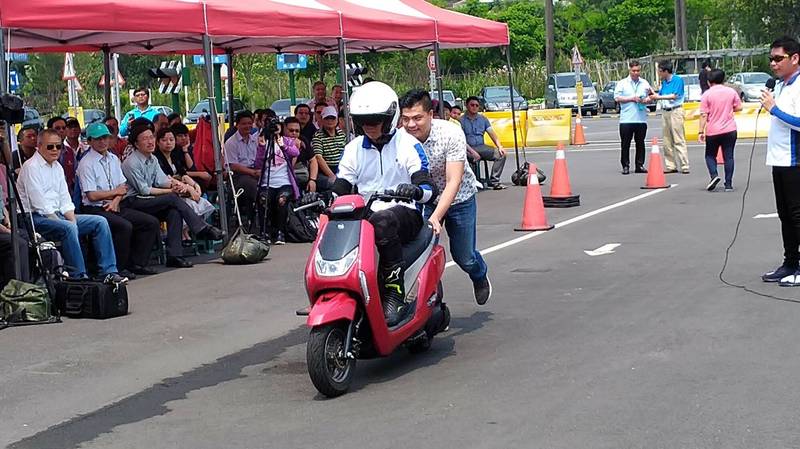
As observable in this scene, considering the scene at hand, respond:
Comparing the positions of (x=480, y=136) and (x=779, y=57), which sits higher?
(x=779, y=57)

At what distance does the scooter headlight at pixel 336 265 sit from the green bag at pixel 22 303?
384 cm

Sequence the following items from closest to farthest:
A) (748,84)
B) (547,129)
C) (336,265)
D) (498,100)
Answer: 1. (336,265)
2. (547,129)
3. (498,100)
4. (748,84)

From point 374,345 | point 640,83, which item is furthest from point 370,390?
point 640,83

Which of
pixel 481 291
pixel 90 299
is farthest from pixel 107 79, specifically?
pixel 481 291

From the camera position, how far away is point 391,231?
24.7 feet

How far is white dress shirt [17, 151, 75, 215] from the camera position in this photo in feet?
37.2

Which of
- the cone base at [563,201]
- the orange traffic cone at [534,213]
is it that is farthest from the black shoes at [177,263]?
the cone base at [563,201]

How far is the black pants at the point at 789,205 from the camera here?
33.1 feet

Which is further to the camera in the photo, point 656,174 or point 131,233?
point 656,174

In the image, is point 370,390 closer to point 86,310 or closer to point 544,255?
point 86,310

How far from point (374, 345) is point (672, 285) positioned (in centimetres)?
411

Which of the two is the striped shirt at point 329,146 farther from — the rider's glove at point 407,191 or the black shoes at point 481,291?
the rider's glove at point 407,191

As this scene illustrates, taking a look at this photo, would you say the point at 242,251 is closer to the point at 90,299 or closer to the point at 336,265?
the point at 90,299

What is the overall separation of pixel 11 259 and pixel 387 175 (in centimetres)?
427
